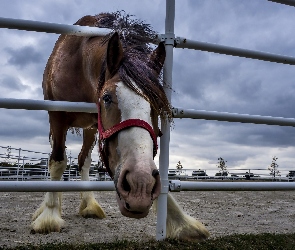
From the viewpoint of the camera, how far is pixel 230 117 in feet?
8.25

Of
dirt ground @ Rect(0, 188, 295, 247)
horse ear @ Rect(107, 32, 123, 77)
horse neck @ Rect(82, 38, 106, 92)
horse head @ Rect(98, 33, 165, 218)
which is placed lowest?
dirt ground @ Rect(0, 188, 295, 247)

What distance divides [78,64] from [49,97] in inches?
20.7

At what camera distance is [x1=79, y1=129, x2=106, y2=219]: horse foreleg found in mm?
3547

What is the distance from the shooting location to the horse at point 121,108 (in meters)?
1.52

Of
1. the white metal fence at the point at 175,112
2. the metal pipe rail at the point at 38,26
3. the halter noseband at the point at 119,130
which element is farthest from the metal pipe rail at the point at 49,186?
the metal pipe rail at the point at 38,26

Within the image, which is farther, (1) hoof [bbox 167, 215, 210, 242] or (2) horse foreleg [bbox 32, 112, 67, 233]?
(2) horse foreleg [bbox 32, 112, 67, 233]

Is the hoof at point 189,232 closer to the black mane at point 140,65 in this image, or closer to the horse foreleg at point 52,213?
the black mane at point 140,65

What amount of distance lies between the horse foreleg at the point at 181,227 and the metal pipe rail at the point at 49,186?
56 centimetres

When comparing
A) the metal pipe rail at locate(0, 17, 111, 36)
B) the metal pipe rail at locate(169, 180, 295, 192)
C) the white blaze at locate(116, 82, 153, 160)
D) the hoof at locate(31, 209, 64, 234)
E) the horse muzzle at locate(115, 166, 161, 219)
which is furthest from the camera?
the hoof at locate(31, 209, 64, 234)

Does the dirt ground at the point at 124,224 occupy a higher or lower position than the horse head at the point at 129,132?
lower

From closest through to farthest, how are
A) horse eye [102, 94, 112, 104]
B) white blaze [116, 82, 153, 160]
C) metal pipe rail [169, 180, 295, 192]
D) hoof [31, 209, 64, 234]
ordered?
white blaze [116, 82, 153, 160] → horse eye [102, 94, 112, 104] → metal pipe rail [169, 180, 295, 192] → hoof [31, 209, 64, 234]

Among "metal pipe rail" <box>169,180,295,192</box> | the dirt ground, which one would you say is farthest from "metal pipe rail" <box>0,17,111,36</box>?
the dirt ground

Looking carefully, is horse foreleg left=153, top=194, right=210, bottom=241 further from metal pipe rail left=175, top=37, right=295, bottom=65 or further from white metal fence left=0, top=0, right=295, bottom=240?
metal pipe rail left=175, top=37, right=295, bottom=65

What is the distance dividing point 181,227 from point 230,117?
83cm
